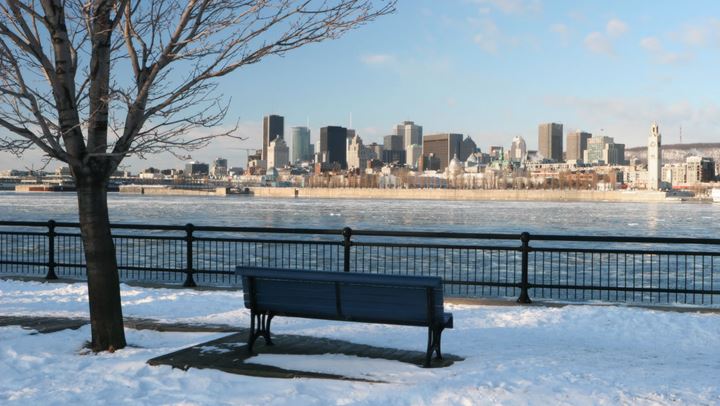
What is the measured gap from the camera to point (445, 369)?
7590 mm

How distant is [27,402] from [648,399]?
5506 millimetres

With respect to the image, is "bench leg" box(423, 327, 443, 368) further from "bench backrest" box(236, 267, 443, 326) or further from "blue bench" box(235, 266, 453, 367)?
"bench backrest" box(236, 267, 443, 326)

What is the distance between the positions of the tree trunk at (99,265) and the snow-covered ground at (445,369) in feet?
0.84

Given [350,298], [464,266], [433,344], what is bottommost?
[464,266]

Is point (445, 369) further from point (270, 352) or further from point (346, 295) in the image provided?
point (270, 352)

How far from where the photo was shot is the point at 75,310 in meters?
11.5

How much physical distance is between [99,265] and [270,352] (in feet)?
7.47

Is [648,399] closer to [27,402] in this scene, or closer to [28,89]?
[27,402]

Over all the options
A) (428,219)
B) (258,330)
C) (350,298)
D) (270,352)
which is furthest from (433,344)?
(428,219)

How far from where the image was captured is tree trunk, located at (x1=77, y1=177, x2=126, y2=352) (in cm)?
855

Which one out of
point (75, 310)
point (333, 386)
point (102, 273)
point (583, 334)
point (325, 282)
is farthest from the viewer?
point (75, 310)

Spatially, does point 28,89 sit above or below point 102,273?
above

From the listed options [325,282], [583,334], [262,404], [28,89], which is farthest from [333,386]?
[28,89]

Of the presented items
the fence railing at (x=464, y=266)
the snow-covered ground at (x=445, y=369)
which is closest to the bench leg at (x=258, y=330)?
the snow-covered ground at (x=445, y=369)
